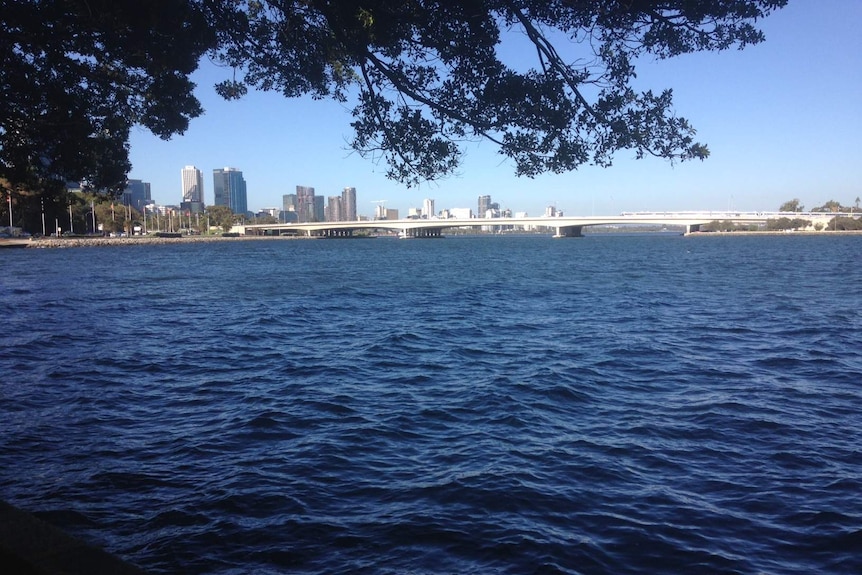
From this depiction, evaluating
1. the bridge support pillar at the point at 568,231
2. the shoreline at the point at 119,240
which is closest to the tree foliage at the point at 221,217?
the shoreline at the point at 119,240

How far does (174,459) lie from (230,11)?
5.15 metres

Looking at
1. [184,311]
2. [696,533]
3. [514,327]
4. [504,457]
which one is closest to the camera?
[696,533]

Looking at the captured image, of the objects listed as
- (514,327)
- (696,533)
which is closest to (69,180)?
(696,533)

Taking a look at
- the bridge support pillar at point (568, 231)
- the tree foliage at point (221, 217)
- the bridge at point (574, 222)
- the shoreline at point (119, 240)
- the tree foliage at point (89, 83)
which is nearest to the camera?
the tree foliage at point (89, 83)

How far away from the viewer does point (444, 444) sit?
826 cm

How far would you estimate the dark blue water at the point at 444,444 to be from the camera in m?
5.70

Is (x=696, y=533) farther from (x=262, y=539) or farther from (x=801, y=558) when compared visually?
(x=262, y=539)

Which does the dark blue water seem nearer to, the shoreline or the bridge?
the bridge

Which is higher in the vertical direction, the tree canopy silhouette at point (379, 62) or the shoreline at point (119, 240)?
the tree canopy silhouette at point (379, 62)

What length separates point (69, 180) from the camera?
9039 millimetres

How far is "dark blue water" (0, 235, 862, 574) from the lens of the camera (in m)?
5.70

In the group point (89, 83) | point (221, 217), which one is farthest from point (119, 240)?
point (89, 83)

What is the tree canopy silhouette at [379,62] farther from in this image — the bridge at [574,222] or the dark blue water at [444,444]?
the bridge at [574,222]

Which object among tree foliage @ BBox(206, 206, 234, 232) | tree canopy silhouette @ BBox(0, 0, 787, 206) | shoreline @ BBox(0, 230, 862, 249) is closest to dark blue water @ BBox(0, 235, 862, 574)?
tree canopy silhouette @ BBox(0, 0, 787, 206)
